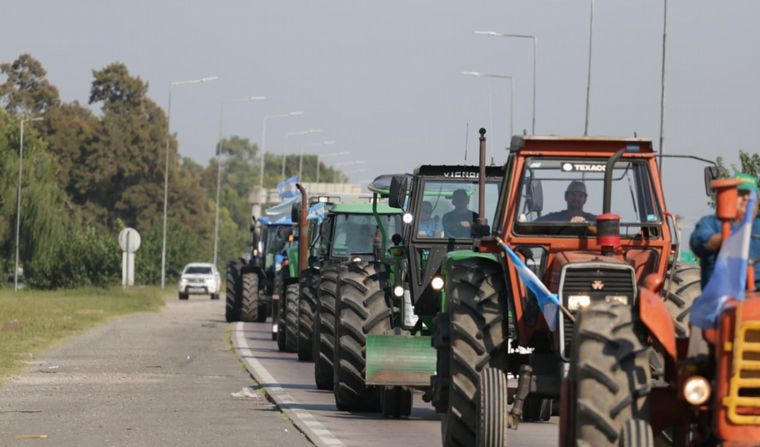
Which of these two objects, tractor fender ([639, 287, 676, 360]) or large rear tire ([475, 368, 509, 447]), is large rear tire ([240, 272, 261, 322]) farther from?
tractor fender ([639, 287, 676, 360])

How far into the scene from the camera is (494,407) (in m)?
13.3

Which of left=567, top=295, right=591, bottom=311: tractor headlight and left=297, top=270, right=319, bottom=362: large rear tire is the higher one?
left=567, top=295, right=591, bottom=311: tractor headlight

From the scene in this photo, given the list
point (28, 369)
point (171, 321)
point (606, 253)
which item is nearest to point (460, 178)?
point (606, 253)

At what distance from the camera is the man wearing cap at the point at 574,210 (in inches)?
564

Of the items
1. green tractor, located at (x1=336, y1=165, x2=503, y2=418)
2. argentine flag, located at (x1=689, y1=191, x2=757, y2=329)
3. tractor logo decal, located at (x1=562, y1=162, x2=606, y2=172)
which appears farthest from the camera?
green tractor, located at (x1=336, y1=165, x2=503, y2=418)

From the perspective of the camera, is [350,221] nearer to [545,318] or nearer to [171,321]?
[545,318]

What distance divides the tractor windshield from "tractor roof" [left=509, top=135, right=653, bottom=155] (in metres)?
0.09

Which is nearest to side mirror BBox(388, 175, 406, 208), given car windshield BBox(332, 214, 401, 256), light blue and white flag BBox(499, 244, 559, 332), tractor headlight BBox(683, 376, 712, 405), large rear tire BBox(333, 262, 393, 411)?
large rear tire BBox(333, 262, 393, 411)

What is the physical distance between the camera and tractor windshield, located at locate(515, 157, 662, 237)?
1434cm

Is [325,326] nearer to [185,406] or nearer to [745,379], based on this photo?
[185,406]

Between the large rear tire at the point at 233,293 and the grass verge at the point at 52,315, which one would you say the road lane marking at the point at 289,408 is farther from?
the large rear tire at the point at 233,293

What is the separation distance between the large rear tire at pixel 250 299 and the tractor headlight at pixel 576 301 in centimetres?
3355

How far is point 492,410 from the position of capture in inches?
522

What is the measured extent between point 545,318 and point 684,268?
1558 millimetres
